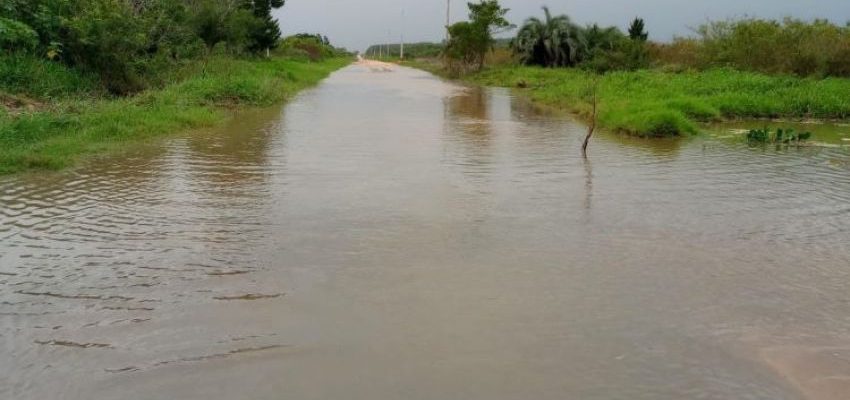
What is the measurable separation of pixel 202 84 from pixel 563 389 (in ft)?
51.1

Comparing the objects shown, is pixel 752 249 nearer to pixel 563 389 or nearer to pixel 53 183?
pixel 563 389

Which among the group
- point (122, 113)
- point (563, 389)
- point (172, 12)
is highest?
point (172, 12)

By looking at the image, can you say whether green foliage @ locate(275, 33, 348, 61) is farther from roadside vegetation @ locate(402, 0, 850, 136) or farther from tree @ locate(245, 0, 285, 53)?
roadside vegetation @ locate(402, 0, 850, 136)

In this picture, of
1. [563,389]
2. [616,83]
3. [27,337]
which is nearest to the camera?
[563,389]

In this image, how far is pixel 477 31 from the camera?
39906mm

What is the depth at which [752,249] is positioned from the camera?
6270mm

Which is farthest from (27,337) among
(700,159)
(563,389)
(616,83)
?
(616,83)

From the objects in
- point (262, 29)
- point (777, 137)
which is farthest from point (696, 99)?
point (262, 29)

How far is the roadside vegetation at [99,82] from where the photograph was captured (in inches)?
408

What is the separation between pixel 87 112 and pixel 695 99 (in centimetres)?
1388

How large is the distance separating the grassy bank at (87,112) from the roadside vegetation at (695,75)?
336 inches

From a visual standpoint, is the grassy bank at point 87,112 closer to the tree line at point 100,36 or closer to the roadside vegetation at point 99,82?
the roadside vegetation at point 99,82

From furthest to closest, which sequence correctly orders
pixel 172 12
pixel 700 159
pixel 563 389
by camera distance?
1. pixel 172 12
2. pixel 700 159
3. pixel 563 389

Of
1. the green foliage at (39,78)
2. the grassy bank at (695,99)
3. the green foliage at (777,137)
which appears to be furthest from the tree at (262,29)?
the green foliage at (777,137)
